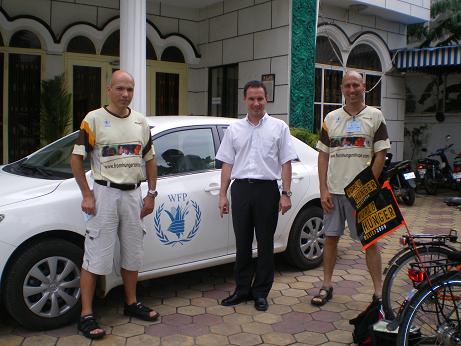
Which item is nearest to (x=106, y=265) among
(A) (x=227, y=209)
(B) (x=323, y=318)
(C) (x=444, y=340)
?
(A) (x=227, y=209)

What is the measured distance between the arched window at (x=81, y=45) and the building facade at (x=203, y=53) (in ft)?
0.06

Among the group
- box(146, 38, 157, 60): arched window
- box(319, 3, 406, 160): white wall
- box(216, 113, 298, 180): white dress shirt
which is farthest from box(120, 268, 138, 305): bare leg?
box(319, 3, 406, 160): white wall

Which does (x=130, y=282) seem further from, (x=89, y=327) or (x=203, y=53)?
(x=203, y=53)

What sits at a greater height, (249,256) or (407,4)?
(407,4)

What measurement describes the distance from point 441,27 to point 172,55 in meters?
8.26

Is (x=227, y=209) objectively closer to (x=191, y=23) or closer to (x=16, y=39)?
(x=16, y=39)

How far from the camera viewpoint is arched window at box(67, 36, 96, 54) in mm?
9062

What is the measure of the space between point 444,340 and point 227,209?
5.99 feet

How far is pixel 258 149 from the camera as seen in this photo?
4.07 metres

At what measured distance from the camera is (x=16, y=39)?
8.57m

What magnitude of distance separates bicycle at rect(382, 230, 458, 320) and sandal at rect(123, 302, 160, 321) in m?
1.70

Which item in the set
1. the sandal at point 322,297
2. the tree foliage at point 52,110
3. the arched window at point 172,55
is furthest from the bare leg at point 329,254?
the arched window at point 172,55

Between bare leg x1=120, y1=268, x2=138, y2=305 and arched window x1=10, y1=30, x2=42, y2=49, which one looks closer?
bare leg x1=120, y1=268, x2=138, y2=305

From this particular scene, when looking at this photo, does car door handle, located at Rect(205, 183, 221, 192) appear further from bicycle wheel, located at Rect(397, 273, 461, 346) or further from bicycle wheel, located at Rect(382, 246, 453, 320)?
bicycle wheel, located at Rect(397, 273, 461, 346)
